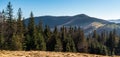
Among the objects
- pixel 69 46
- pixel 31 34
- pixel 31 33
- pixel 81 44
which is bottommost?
pixel 81 44

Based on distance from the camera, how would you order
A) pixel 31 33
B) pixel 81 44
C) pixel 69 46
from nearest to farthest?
pixel 31 33
pixel 69 46
pixel 81 44

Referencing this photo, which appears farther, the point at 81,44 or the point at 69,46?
the point at 81,44

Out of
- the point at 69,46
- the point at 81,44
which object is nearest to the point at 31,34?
the point at 69,46

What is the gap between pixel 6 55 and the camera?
2641cm

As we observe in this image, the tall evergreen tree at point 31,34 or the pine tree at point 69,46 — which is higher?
the tall evergreen tree at point 31,34


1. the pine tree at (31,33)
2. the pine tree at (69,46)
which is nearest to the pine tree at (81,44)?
the pine tree at (69,46)

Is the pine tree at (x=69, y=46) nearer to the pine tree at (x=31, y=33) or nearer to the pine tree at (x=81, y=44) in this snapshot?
the pine tree at (x=31, y=33)

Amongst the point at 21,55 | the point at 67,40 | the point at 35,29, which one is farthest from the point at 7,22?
the point at 21,55

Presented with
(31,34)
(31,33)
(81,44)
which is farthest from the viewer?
(81,44)

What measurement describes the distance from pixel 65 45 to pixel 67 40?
334 centimetres

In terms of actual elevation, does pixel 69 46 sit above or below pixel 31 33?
below

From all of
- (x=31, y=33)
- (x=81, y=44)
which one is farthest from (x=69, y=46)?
(x=81, y=44)

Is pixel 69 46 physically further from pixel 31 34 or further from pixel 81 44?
pixel 81 44

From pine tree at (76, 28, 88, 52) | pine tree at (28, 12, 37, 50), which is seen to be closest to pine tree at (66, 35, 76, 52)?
pine tree at (28, 12, 37, 50)
